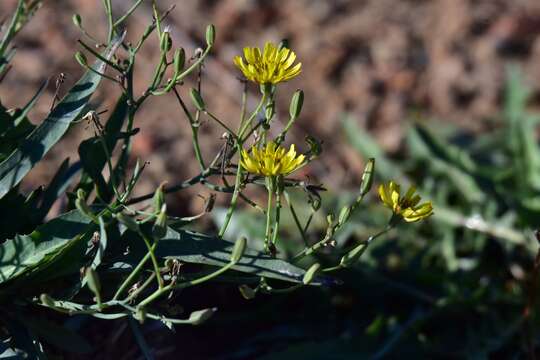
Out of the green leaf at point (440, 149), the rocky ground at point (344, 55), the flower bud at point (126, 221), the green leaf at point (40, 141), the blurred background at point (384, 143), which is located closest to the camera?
the flower bud at point (126, 221)

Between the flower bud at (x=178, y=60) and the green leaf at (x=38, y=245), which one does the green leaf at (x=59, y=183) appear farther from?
the flower bud at (x=178, y=60)

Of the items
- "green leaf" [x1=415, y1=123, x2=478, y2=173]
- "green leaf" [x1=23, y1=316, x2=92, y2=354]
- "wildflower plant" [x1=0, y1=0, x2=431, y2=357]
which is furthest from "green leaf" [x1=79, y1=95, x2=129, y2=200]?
"green leaf" [x1=415, y1=123, x2=478, y2=173]

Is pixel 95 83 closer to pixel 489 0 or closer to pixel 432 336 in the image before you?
pixel 432 336

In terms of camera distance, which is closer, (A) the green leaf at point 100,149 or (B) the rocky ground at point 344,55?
(A) the green leaf at point 100,149

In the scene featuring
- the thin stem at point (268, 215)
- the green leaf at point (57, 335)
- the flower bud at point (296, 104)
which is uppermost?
the flower bud at point (296, 104)

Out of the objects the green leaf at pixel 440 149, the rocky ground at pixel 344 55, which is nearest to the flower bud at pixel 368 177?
the green leaf at pixel 440 149
